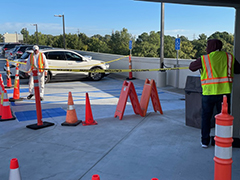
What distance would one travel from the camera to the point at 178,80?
39.5ft

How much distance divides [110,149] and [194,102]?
7.62 feet

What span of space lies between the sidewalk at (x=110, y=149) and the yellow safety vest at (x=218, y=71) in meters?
1.10

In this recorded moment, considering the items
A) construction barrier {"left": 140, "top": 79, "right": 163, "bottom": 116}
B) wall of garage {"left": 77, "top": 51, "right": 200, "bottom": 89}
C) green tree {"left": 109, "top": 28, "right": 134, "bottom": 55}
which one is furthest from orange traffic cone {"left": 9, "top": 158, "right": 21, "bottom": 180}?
green tree {"left": 109, "top": 28, "right": 134, "bottom": 55}

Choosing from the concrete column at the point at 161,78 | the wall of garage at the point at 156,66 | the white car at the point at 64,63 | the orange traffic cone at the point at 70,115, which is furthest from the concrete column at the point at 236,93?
the white car at the point at 64,63

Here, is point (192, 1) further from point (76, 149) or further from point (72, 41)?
point (72, 41)

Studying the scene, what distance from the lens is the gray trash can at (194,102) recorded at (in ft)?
19.5

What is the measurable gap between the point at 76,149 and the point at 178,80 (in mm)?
8024

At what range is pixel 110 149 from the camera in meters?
4.88

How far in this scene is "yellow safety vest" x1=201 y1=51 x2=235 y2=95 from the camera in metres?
4.52

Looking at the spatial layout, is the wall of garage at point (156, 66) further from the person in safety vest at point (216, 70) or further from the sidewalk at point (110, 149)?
the person in safety vest at point (216, 70)

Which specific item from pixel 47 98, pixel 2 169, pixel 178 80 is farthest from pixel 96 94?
pixel 2 169

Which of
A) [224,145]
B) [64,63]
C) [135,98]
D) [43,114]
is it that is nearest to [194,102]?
[135,98]

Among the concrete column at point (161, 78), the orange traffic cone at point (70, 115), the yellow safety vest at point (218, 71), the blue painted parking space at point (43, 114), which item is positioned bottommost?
the blue painted parking space at point (43, 114)

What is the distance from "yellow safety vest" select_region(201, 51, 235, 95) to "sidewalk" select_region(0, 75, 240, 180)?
3.62ft
